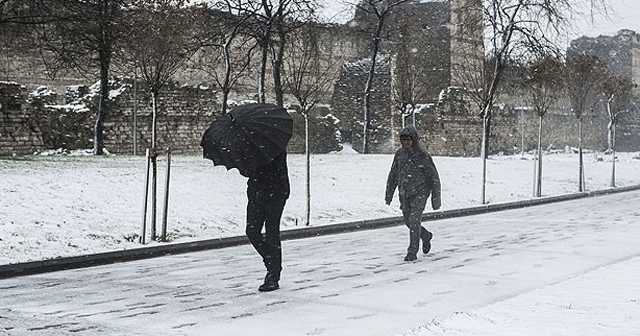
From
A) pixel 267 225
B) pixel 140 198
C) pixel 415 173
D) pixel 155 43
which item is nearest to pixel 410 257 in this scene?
pixel 415 173

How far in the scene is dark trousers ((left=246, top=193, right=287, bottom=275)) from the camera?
26.5 ft

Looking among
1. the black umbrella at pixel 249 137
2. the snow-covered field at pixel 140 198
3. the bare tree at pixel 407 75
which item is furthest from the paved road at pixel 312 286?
the bare tree at pixel 407 75

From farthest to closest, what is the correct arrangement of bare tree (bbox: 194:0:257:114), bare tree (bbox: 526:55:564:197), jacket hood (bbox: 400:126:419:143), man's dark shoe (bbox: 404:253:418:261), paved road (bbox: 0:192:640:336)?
bare tree (bbox: 194:0:257:114) → bare tree (bbox: 526:55:564:197) → man's dark shoe (bbox: 404:253:418:261) → jacket hood (bbox: 400:126:419:143) → paved road (bbox: 0:192:640:336)

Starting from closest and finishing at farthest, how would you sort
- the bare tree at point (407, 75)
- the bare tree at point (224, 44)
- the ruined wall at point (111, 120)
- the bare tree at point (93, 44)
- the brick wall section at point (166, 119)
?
the bare tree at point (93, 44), the ruined wall at point (111, 120), the brick wall section at point (166, 119), the bare tree at point (224, 44), the bare tree at point (407, 75)

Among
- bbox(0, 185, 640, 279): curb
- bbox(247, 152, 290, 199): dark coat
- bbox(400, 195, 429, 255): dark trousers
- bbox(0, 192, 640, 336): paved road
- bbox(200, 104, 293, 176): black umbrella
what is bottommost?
bbox(0, 185, 640, 279): curb

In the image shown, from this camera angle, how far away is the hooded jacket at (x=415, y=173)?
1047 centimetres

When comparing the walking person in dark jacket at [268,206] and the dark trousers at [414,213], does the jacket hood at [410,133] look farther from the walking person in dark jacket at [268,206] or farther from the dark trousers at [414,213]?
the walking person in dark jacket at [268,206]

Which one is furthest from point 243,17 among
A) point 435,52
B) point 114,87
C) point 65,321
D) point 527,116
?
point 527,116

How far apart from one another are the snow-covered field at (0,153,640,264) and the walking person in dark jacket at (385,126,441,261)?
14.0 ft

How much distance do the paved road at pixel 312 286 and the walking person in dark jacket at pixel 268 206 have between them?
1.31 feet

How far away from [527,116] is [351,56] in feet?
50.3

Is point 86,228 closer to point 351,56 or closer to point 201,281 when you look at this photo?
point 201,281

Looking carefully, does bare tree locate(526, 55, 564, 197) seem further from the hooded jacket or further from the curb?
the hooded jacket

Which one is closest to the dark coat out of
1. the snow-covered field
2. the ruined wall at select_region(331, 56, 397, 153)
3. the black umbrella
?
the black umbrella
